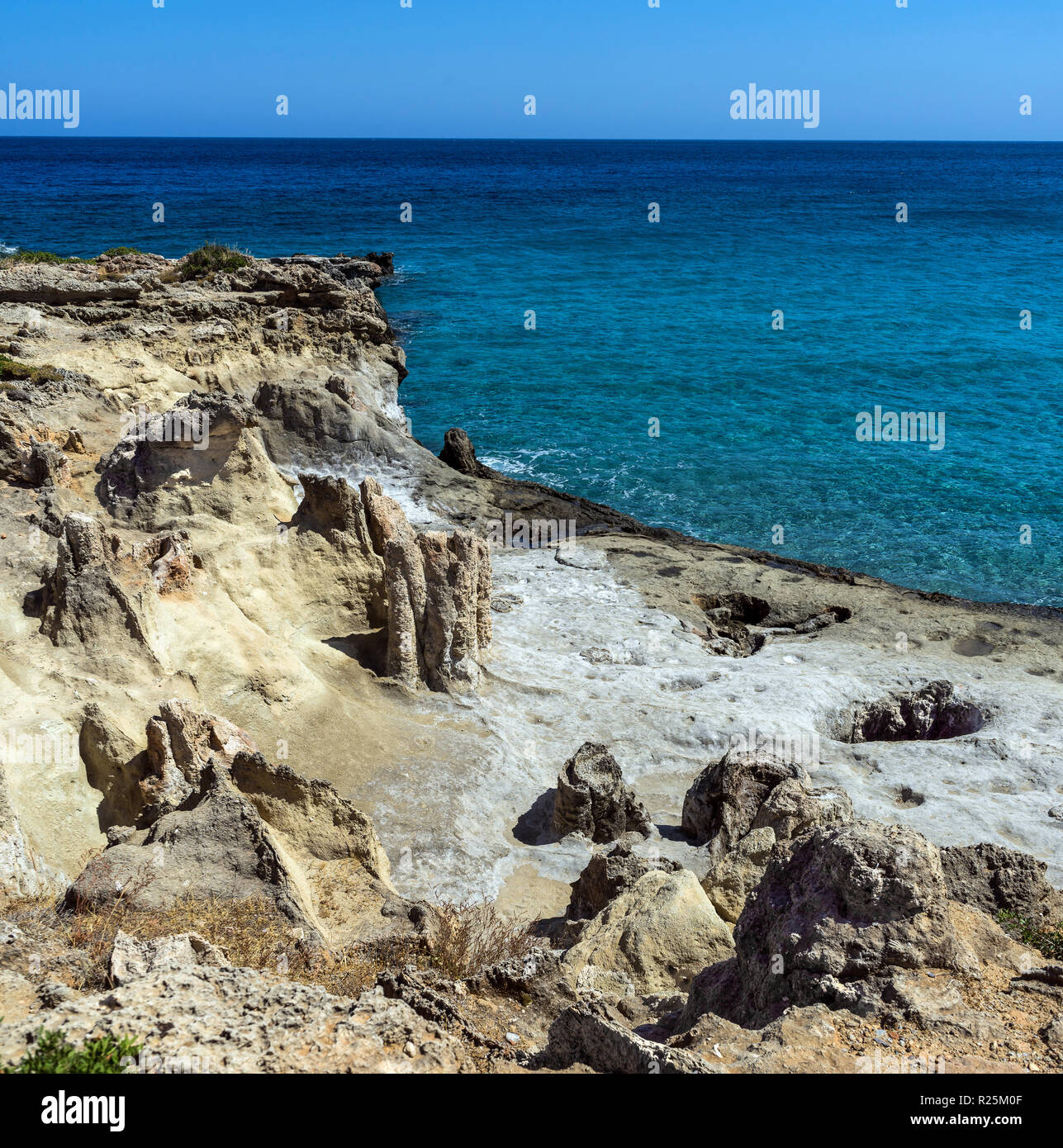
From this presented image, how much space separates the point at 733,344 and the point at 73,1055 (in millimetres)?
41137

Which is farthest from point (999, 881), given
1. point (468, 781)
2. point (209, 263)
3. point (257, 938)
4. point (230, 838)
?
point (209, 263)

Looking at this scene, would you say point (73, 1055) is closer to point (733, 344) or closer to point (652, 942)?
point (652, 942)

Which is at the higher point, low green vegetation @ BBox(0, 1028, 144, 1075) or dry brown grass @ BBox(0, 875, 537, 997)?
low green vegetation @ BBox(0, 1028, 144, 1075)

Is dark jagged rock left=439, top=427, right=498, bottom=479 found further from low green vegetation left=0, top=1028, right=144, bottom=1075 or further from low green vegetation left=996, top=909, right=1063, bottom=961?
low green vegetation left=0, top=1028, right=144, bottom=1075

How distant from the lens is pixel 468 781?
11062 millimetres

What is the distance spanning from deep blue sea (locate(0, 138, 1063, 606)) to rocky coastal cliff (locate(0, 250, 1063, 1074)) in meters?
5.18

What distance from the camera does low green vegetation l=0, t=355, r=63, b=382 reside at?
1834 centimetres

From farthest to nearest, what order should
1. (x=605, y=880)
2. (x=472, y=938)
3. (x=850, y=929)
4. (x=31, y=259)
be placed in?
(x=31, y=259) → (x=605, y=880) → (x=472, y=938) → (x=850, y=929)

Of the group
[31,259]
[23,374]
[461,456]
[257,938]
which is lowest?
[257,938]

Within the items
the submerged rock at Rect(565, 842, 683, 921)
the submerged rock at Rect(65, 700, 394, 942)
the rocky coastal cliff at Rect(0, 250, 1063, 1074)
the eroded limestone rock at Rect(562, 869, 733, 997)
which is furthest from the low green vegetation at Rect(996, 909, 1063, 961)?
the submerged rock at Rect(65, 700, 394, 942)

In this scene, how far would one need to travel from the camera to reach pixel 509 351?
1594 inches

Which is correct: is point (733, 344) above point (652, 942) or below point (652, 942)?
above

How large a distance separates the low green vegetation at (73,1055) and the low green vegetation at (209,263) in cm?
3191
